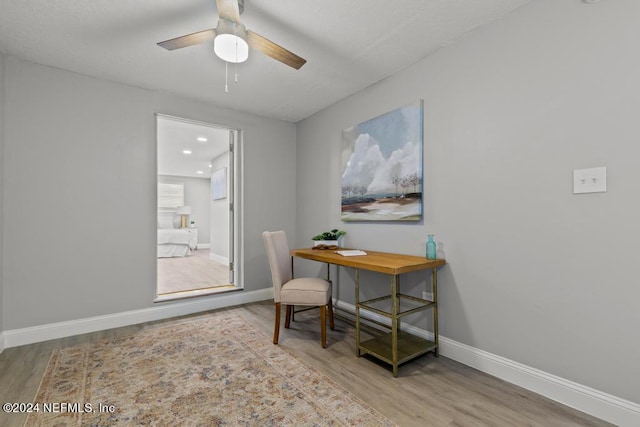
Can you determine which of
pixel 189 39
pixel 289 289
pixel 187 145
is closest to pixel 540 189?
pixel 289 289

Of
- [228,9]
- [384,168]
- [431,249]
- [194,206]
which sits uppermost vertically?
[228,9]

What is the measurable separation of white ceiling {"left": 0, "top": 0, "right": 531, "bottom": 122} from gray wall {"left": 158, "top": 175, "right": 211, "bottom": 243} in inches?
294

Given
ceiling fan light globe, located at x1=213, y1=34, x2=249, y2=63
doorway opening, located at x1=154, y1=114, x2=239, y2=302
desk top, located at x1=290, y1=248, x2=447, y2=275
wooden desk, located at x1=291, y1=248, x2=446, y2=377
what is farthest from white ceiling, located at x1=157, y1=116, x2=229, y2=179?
wooden desk, located at x1=291, y1=248, x2=446, y2=377

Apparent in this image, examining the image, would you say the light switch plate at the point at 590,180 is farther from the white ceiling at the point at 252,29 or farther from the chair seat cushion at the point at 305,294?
the chair seat cushion at the point at 305,294

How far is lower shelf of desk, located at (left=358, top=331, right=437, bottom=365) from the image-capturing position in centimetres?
215

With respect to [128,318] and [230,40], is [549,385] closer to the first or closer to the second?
[230,40]

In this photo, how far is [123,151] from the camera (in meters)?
3.07

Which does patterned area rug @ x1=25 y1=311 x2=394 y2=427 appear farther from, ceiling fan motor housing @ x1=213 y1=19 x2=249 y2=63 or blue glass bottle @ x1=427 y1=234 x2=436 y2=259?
ceiling fan motor housing @ x1=213 y1=19 x2=249 y2=63

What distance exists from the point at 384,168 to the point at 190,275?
4.13 m

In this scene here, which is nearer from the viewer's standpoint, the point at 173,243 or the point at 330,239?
the point at 330,239

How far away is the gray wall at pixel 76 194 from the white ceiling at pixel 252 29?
0.25 meters

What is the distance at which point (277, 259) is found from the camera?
275cm

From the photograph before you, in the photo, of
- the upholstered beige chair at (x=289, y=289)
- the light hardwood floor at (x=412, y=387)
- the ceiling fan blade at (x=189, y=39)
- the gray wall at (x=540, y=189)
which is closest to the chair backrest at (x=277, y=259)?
the upholstered beige chair at (x=289, y=289)

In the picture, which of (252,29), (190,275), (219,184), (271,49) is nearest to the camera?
(271,49)
